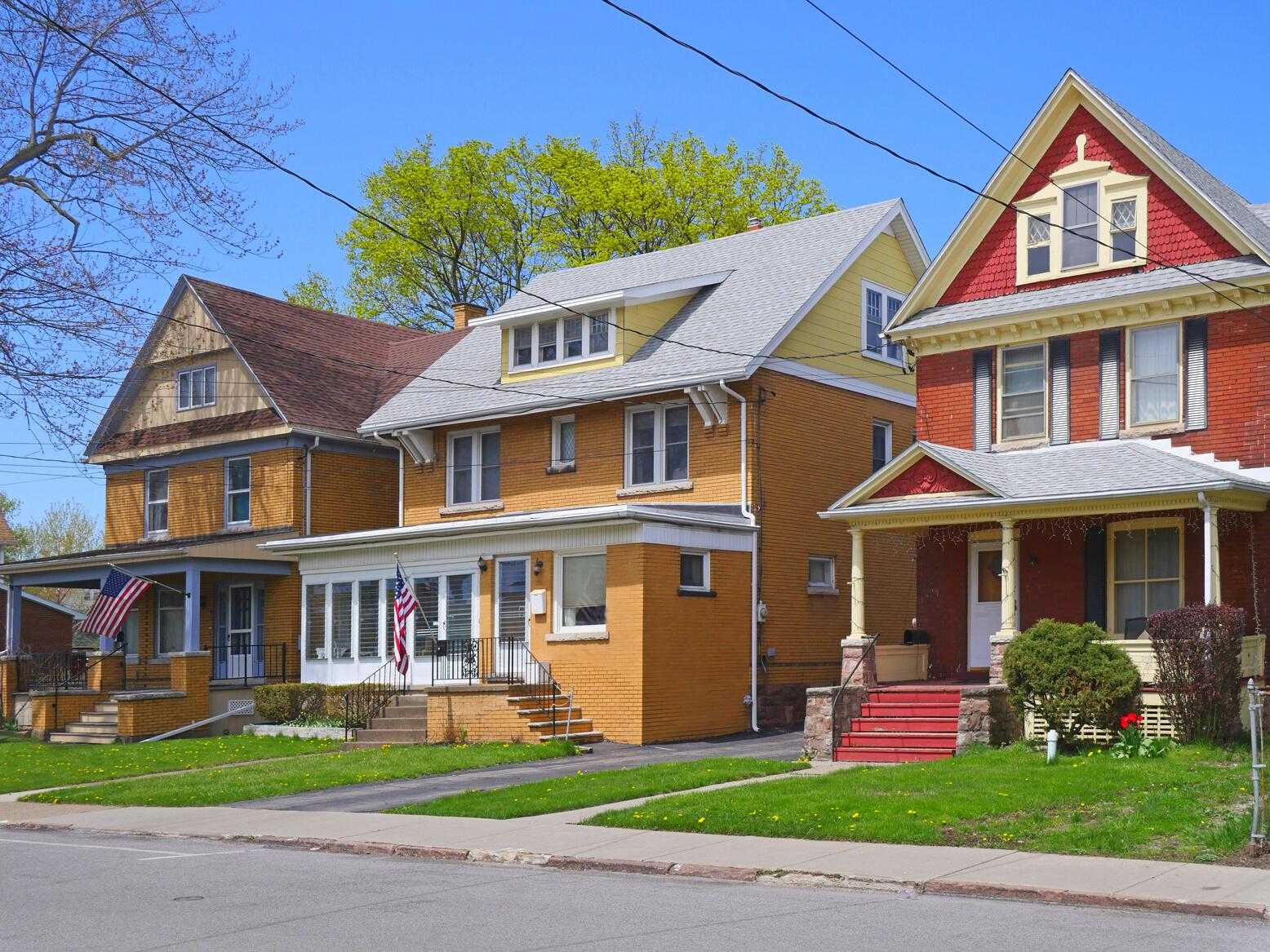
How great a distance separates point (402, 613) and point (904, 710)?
9.47m

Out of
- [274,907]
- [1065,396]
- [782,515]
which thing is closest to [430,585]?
[782,515]

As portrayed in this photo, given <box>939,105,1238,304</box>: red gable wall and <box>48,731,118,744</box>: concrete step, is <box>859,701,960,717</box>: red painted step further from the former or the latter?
<box>48,731,118,744</box>: concrete step

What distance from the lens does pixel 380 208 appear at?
2137 inches

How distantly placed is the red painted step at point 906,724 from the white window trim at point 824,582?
22.3 ft

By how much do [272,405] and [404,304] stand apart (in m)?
21.3

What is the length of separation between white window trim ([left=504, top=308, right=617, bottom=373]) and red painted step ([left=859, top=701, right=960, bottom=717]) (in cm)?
1090

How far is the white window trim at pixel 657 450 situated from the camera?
2812 cm

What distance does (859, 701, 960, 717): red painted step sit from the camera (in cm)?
2145

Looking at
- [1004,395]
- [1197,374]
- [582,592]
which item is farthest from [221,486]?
[1197,374]

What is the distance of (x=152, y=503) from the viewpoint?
37.5 metres

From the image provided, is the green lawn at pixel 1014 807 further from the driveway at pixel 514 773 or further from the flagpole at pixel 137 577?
the flagpole at pixel 137 577

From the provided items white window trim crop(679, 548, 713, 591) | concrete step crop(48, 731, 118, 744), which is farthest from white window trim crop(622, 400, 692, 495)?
concrete step crop(48, 731, 118, 744)

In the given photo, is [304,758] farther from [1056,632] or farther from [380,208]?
[380,208]

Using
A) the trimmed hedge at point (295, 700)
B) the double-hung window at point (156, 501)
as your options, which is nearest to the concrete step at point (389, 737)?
the trimmed hedge at point (295, 700)
